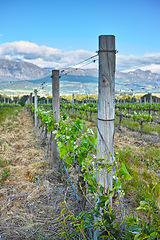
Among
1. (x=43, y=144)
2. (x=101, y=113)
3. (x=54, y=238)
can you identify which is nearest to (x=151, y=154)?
(x=43, y=144)

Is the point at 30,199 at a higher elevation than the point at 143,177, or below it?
below

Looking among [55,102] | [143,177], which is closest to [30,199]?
[55,102]

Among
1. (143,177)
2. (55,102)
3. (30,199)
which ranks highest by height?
(55,102)

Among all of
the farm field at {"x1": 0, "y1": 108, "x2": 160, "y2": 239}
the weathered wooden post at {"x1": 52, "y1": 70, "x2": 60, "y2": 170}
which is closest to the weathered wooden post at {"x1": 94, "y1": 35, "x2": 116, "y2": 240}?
the farm field at {"x1": 0, "y1": 108, "x2": 160, "y2": 239}

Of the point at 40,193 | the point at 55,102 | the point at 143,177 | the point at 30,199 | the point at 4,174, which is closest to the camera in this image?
the point at 30,199

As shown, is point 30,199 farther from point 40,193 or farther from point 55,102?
point 55,102

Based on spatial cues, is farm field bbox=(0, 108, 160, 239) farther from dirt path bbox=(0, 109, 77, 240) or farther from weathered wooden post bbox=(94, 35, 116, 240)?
weathered wooden post bbox=(94, 35, 116, 240)

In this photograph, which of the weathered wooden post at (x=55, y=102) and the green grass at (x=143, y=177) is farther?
the weathered wooden post at (x=55, y=102)

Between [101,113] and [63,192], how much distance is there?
235 cm

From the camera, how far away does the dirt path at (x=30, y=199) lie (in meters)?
2.71

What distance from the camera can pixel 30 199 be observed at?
352 cm

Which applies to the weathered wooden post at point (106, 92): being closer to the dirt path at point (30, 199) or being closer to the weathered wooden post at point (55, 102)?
the dirt path at point (30, 199)

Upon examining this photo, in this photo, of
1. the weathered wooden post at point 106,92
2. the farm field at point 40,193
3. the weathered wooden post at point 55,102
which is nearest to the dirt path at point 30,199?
the farm field at point 40,193

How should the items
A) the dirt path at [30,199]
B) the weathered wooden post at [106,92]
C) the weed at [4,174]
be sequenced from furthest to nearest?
the weed at [4,174] < the dirt path at [30,199] < the weathered wooden post at [106,92]
